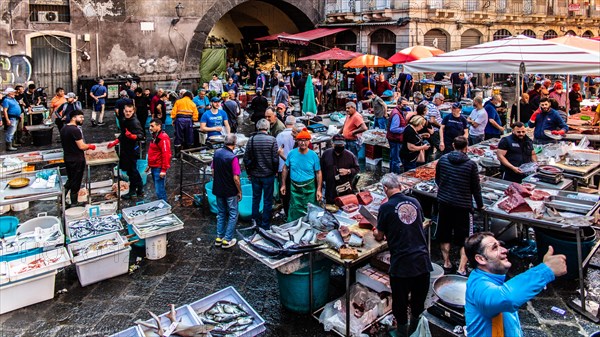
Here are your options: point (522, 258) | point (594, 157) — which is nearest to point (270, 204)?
point (522, 258)

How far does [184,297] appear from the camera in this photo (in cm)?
584

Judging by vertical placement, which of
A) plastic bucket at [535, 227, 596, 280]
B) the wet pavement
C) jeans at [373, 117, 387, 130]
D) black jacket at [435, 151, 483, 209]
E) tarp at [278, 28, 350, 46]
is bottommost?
the wet pavement

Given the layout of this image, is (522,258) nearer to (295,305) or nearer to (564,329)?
(564,329)

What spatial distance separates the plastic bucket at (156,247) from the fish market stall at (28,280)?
1175mm

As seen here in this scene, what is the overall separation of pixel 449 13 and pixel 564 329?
67.4ft

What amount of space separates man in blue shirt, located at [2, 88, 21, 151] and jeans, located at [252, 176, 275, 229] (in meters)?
8.95

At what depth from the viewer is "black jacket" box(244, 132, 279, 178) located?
7.12 meters

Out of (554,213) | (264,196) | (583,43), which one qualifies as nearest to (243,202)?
(264,196)

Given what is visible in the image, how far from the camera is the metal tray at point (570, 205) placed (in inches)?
239

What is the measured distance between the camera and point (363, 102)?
1681cm

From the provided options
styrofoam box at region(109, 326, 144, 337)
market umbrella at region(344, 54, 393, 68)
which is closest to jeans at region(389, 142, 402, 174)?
styrofoam box at region(109, 326, 144, 337)

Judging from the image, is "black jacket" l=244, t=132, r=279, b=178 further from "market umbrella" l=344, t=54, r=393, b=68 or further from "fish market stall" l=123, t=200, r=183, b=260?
"market umbrella" l=344, t=54, r=393, b=68

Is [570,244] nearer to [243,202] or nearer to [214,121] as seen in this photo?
[243,202]

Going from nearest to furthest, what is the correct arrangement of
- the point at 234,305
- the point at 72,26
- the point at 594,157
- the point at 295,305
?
the point at 234,305 → the point at 295,305 → the point at 594,157 → the point at 72,26
